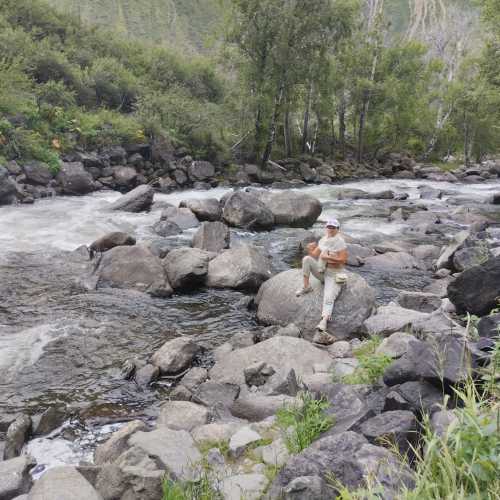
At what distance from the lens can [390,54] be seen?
1539 inches

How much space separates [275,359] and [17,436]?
361 cm

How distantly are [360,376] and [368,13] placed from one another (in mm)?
46525

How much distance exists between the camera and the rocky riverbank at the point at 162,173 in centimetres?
2125

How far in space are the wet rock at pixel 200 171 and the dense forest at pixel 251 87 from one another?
164 cm

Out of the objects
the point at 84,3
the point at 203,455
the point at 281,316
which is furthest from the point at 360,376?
the point at 84,3

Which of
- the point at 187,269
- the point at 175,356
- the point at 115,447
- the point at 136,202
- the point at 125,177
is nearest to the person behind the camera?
the point at 115,447

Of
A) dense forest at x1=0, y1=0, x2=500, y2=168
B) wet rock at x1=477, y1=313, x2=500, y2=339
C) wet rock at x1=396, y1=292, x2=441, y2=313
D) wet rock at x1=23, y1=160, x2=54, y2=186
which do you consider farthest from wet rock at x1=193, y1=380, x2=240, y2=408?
dense forest at x1=0, y1=0, x2=500, y2=168

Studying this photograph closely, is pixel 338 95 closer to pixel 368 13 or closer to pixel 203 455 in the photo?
pixel 368 13

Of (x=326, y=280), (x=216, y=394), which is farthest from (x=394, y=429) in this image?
(x=326, y=280)

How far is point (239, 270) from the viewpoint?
11.7m

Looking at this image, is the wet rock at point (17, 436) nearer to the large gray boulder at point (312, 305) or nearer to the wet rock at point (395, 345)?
the wet rock at point (395, 345)

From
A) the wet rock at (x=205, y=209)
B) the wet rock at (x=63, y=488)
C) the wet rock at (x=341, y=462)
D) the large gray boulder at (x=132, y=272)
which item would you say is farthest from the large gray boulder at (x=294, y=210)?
the wet rock at (x=341, y=462)

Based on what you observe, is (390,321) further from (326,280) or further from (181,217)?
(181,217)

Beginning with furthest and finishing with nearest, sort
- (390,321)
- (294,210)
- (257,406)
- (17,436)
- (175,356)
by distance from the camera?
(294,210), (390,321), (175,356), (257,406), (17,436)
